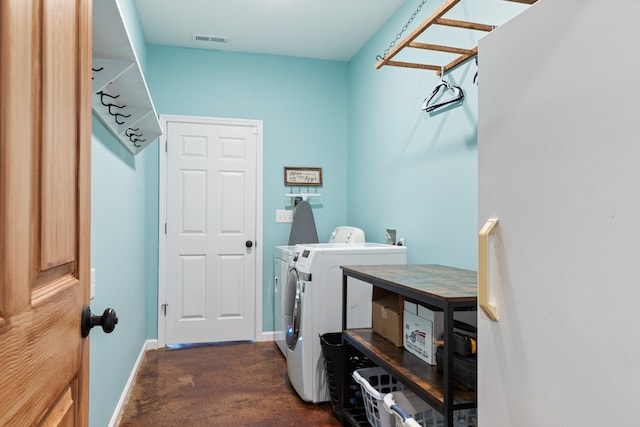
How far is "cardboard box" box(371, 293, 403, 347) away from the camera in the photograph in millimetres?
2105

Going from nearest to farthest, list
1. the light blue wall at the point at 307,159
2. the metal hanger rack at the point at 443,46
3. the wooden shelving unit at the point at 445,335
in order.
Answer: the wooden shelving unit at the point at 445,335 < the metal hanger rack at the point at 443,46 < the light blue wall at the point at 307,159

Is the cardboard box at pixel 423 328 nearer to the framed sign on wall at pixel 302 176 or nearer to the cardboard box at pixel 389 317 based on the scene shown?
the cardboard box at pixel 389 317

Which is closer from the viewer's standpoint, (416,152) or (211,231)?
(416,152)

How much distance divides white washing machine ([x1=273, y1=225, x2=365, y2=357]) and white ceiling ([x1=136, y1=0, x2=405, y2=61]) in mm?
1694

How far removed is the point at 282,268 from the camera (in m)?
3.77

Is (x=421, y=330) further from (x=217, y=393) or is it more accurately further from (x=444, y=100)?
(x=217, y=393)

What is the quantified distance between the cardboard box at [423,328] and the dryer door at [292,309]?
0.94 metres

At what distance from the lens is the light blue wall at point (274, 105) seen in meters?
4.06

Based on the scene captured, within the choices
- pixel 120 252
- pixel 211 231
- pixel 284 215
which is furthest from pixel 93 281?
pixel 284 215

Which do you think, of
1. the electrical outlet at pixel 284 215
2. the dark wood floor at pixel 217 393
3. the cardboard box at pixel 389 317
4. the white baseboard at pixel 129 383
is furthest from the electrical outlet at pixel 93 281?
the electrical outlet at pixel 284 215

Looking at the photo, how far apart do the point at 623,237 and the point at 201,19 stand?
11.5 ft

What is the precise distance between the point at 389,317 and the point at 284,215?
2252 millimetres

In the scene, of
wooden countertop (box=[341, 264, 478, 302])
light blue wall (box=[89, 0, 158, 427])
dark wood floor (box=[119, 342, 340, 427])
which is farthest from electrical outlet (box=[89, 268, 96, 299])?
wooden countertop (box=[341, 264, 478, 302])

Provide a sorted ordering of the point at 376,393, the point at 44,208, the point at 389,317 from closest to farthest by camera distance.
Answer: the point at 44,208, the point at 376,393, the point at 389,317
